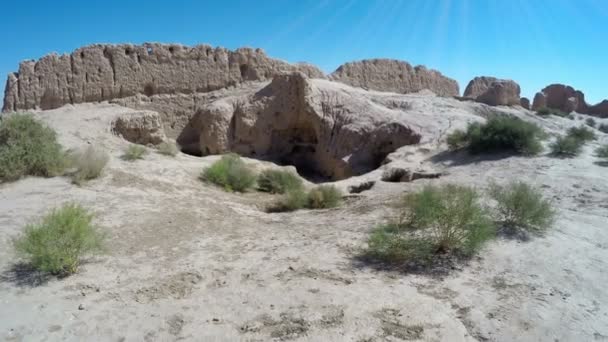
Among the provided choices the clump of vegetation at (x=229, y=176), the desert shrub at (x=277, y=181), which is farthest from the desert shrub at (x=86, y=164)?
the desert shrub at (x=277, y=181)

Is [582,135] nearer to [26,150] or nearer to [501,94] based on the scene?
[501,94]

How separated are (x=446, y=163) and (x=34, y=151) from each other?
902cm

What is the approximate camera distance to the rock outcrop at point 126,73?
38.5ft

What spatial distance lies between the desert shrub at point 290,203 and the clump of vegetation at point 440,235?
3.24m

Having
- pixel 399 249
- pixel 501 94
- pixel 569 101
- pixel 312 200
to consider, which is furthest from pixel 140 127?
pixel 569 101

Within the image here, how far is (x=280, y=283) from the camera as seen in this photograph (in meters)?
4.18

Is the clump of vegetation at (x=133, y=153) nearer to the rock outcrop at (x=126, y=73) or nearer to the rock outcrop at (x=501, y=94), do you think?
the rock outcrop at (x=126, y=73)

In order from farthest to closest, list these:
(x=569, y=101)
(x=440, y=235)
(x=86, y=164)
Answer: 1. (x=569, y=101)
2. (x=86, y=164)
3. (x=440, y=235)

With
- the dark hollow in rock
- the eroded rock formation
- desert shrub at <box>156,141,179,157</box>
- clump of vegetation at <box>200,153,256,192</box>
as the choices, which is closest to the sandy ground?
the dark hollow in rock

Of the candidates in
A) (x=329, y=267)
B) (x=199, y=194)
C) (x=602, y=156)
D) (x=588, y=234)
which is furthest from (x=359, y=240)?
(x=602, y=156)

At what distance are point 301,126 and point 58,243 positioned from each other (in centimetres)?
1049

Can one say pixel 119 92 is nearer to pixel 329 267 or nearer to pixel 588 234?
pixel 329 267

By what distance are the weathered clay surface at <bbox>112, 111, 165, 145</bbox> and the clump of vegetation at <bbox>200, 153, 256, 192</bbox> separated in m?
2.92

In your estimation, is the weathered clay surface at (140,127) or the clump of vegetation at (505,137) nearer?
the clump of vegetation at (505,137)
